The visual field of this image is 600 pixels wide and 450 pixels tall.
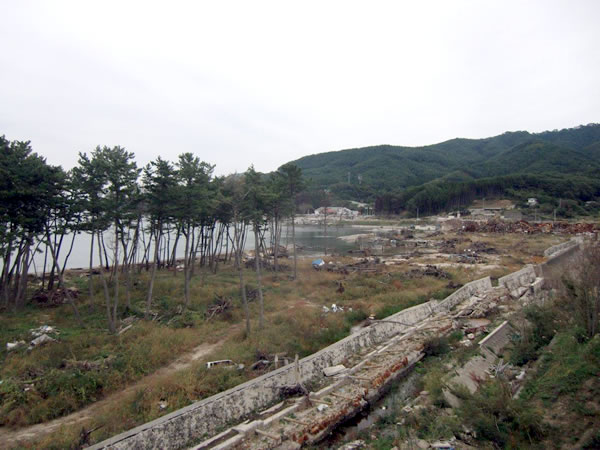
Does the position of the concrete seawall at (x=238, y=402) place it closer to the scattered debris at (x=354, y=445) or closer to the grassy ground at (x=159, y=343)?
the grassy ground at (x=159, y=343)

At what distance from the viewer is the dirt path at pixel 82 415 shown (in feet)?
27.2

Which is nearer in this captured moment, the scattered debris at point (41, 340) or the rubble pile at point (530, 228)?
the scattered debris at point (41, 340)

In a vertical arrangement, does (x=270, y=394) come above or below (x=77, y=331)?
below

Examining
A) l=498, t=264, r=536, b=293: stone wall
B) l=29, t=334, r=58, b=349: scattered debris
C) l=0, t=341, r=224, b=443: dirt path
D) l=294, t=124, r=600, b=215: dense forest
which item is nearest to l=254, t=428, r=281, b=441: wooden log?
l=0, t=341, r=224, b=443: dirt path

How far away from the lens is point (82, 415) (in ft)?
30.2

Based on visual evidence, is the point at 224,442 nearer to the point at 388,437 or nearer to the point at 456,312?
the point at 388,437

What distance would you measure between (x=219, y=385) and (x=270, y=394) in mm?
1548

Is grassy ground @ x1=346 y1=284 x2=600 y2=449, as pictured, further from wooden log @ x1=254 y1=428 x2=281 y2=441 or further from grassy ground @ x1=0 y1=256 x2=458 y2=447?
grassy ground @ x1=0 y1=256 x2=458 y2=447

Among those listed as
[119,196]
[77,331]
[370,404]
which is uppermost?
[119,196]

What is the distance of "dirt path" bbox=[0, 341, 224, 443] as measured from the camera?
8305 mm

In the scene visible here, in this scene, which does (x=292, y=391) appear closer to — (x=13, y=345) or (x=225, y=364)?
(x=225, y=364)

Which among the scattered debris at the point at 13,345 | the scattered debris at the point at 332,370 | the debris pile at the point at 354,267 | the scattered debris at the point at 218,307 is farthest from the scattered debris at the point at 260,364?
the debris pile at the point at 354,267

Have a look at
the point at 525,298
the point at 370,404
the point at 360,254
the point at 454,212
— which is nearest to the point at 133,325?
the point at 370,404

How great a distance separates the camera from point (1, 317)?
1622 cm
